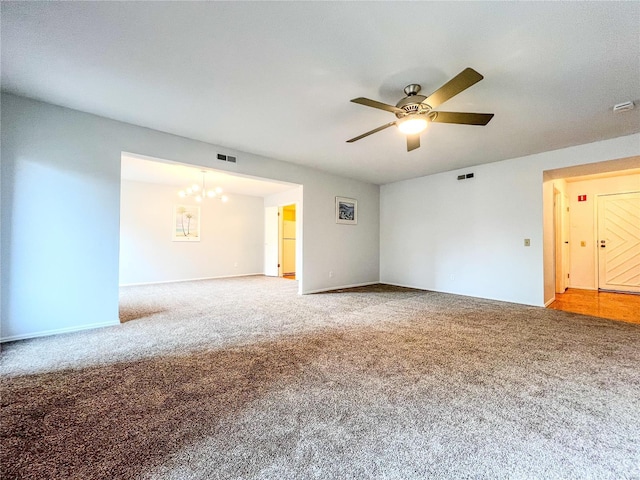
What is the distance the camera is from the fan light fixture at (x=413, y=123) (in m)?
2.64

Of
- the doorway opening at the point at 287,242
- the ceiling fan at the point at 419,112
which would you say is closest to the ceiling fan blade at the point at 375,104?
the ceiling fan at the point at 419,112

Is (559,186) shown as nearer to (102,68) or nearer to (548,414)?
(548,414)

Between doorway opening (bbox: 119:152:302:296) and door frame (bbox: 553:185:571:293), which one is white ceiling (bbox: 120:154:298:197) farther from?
door frame (bbox: 553:185:571:293)

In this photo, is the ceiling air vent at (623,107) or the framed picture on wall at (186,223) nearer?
the ceiling air vent at (623,107)

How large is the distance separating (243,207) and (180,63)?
6.37 meters

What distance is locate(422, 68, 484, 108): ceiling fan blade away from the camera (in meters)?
1.92

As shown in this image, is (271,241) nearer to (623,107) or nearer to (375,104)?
(375,104)

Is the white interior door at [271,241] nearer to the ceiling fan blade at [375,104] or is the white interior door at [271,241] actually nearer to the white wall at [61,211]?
the white wall at [61,211]

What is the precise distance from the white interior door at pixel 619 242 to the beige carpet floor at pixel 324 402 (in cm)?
364

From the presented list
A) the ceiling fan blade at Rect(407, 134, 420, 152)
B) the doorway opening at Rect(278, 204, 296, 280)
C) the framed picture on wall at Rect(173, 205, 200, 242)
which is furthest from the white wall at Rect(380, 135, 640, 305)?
the framed picture on wall at Rect(173, 205, 200, 242)

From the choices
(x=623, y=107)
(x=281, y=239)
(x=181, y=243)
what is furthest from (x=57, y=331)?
(x=623, y=107)

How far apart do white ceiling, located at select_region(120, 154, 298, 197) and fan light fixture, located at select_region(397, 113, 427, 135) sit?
116 inches

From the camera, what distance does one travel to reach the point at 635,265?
18.4 ft

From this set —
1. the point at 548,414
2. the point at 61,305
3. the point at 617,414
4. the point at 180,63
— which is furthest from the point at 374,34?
the point at 61,305
